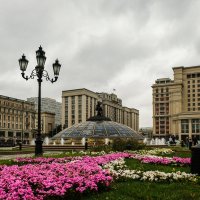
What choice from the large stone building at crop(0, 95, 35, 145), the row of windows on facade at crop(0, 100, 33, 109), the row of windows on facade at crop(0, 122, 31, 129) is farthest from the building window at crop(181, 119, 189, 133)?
the row of windows on facade at crop(0, 122, 31, 129)

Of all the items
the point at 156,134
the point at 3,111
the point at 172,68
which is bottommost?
the point at 156,134

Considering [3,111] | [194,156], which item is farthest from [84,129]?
[3,111]

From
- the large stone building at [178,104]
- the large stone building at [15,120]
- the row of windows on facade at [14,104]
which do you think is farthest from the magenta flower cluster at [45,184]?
the large stone building at [178,104]

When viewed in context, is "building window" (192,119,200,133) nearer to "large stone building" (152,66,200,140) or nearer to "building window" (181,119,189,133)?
"large stone building" (152,66,200,140)

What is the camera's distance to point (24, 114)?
118 m

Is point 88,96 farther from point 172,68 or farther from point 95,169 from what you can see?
point 95,169

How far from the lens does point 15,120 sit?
112 metres

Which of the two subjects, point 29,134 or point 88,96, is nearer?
point 29,134

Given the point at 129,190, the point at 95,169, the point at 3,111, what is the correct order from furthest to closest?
1. the point at 3,111
2. the point at 95,169
3. the point at 129,190

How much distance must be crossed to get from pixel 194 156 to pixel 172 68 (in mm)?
125806

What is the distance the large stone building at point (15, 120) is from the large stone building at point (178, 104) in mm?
53253

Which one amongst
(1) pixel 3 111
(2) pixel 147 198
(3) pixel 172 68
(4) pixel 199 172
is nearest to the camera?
(2) pixel 147 198

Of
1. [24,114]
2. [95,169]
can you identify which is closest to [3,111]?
[24,114]

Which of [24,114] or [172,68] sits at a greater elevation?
[172,68]
